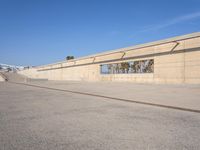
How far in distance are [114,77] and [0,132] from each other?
2701 cm

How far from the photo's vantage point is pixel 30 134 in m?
4.30

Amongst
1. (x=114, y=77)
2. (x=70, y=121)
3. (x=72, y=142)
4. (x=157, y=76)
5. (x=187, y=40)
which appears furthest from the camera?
(x=114, y=77)

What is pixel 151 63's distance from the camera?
24.2m

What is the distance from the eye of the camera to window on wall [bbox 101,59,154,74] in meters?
24.6

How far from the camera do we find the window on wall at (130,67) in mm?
24641

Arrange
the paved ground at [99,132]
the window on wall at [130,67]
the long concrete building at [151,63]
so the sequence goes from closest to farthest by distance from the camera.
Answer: the paved ground at [99,132] < the long concrete building at [151,63] < the window on wall at [130,67]

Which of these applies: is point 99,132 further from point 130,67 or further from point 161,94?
point 130,67

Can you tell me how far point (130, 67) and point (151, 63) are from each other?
4122mm

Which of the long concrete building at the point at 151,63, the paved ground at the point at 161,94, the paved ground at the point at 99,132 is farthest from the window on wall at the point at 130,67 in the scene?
the paved ground at the point at 99,132

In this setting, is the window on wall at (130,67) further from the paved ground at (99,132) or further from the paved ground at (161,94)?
the paved ground at (99,132)

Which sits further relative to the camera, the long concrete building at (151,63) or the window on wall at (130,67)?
the window on wall at (130,67)

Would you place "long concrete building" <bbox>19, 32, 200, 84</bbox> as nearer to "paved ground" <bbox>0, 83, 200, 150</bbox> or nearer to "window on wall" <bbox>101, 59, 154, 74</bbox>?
"window on wall" <bbox>101, 59, 154, 74</bbox>

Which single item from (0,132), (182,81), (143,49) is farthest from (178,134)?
(143,49)

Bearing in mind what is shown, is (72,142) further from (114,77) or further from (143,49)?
(114,77)
